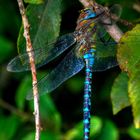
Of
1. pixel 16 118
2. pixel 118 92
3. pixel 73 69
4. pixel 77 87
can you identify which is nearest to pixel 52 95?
pixel 77 87

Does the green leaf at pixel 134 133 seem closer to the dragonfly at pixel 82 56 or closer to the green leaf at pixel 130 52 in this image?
the dragonfly at pixel 82 56

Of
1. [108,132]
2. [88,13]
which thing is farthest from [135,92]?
[108,132]

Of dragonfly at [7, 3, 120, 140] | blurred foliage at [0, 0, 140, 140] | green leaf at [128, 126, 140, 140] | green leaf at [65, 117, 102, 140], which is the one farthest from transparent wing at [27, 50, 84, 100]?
green leaf at [128, 126, 140, 140]

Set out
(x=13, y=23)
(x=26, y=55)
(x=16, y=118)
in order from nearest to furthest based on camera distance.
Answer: (x=26, y=55) → (x=16, y=118) → (x=13, y=23)

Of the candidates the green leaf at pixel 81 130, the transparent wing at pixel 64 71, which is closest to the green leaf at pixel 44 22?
the transparent wing at pixel 64 71

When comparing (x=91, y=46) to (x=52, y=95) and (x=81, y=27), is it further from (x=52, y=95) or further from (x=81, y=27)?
(x=52, y=95)

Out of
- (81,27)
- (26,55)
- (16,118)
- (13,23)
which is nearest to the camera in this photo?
(26,55)
